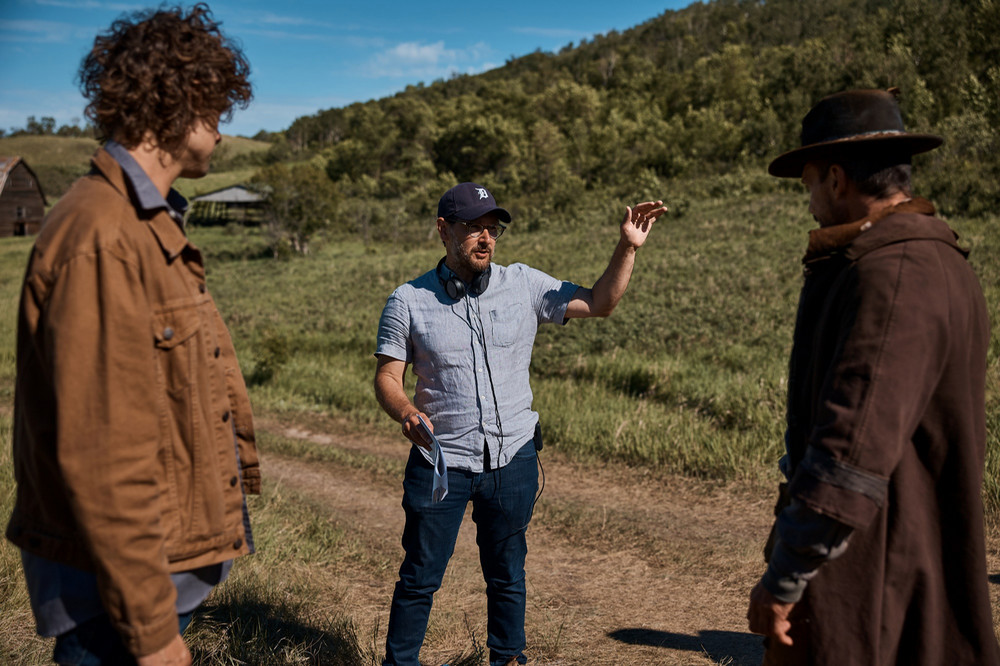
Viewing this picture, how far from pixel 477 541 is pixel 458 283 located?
1148 mm

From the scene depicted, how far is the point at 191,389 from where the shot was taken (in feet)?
6.23

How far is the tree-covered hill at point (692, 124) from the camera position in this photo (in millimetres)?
25234

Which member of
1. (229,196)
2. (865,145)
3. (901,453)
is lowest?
(901,453)

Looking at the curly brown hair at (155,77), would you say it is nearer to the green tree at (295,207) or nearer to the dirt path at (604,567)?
the dirt path at (604,567)

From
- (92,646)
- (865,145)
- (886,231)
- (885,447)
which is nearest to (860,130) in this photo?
(865,145)

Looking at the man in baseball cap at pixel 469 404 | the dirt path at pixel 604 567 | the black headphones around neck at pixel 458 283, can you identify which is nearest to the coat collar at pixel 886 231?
the man in baseball cap at pixel 469 404

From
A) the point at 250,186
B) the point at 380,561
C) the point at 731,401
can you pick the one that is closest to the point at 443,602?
the point at 380,561

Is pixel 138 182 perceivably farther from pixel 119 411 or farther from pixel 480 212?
pixel 480 212

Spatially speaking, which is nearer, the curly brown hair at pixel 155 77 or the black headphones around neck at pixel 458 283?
the curly brown hair at pixel 155 77

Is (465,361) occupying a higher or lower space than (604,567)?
higher

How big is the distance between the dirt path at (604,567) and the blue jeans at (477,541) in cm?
75

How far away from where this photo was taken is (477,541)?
11.0 ft

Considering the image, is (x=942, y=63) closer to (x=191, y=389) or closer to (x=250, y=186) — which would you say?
(x=250, y=186)

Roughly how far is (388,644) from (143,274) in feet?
6.96
